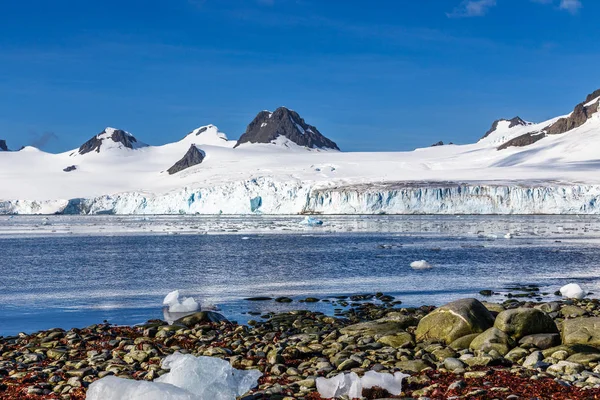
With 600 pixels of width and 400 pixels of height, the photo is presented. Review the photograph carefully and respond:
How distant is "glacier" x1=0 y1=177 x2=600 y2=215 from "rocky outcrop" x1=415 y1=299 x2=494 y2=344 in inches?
2928

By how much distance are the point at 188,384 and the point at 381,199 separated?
274 ft

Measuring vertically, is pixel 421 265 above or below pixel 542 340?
below

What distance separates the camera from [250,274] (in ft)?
78.7

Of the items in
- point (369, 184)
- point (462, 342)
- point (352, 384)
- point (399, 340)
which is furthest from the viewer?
point (369, 184)

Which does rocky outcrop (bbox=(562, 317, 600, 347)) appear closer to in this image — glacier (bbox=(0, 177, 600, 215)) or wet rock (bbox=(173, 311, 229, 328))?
wet rock (bbox=(173, 311, 229, 328))

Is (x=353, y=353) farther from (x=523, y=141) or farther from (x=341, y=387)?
(x=523, y=141)

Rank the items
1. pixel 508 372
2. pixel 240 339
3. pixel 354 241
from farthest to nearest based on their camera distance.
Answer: pixel 354 241 < pixel 240 339 < pixel 508 372

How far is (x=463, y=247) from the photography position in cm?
3591

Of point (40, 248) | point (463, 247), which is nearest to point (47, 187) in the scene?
point (40, 248)

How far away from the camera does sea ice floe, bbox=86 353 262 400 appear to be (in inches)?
254

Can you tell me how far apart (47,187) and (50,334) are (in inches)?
6227

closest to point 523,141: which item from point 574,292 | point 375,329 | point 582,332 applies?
point 574,292

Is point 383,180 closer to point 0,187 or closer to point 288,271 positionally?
point 288,271

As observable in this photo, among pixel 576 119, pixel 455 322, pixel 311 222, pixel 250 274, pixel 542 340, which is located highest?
pixel 576 119
